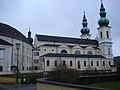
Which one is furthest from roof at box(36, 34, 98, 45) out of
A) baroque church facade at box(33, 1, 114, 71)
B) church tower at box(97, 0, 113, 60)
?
church tower at box(97, 0, 113, 60)

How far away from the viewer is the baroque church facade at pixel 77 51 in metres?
65.9

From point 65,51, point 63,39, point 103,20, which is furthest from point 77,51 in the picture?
point 103,20

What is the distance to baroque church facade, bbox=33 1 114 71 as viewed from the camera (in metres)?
65.9

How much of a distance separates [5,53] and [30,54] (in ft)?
68.2

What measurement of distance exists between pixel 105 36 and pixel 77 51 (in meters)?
14.2

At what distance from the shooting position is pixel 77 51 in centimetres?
7512

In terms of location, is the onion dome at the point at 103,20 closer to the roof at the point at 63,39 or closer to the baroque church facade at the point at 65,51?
the baroque church facade at the point at 65,51

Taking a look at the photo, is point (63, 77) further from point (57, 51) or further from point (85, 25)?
point (85, 25)

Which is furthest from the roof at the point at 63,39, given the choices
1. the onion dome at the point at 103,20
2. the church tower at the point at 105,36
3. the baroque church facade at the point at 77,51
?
the onion dome at the point at 103,20

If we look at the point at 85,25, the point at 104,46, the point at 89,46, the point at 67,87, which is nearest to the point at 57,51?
the point at 89,46

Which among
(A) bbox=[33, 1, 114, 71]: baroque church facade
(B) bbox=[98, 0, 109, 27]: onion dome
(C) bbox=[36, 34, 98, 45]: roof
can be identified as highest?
(B) bbox=[98, 0, 109, 27]: onion dome

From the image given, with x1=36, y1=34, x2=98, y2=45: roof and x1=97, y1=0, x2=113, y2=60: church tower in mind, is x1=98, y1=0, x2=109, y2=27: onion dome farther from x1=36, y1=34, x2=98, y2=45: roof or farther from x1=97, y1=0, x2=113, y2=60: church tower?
x1=36, y1=34, x2=98, y2=45: roof

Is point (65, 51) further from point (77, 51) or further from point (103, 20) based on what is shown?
point (103, 20)

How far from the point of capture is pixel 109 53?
77938 mm
